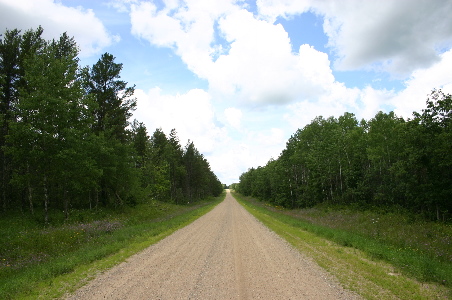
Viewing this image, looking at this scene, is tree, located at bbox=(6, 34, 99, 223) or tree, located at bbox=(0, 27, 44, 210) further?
tree, located at bbox=(0, 27, 44, 210)

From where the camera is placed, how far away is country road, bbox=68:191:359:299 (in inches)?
247

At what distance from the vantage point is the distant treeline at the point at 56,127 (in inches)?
682

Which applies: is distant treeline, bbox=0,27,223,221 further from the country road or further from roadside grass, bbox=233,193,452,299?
roadside grass, bbox=233,193,452,299

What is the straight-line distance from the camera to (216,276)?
25.3 ft

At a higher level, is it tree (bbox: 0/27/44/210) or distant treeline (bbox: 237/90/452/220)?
tree (bbox: 0/27/44/210)

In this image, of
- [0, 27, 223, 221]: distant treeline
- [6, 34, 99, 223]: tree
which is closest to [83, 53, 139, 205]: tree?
[0, 27, 223, 221]: distant treeline

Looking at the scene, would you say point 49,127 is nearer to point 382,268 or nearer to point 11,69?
point 11,69

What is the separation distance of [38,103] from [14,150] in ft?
10.6

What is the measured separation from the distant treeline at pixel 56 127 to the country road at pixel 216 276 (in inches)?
433

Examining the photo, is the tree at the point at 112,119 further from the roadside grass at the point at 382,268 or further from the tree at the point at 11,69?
the roadside grass at the point at 382,268

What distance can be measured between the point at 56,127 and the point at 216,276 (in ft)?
53.2

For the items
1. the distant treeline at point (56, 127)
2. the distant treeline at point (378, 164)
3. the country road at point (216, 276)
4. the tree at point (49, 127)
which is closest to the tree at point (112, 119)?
the distant treeline at point (56, 127)

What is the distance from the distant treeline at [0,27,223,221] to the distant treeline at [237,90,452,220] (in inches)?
1006

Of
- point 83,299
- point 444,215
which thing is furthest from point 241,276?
point 444,215
